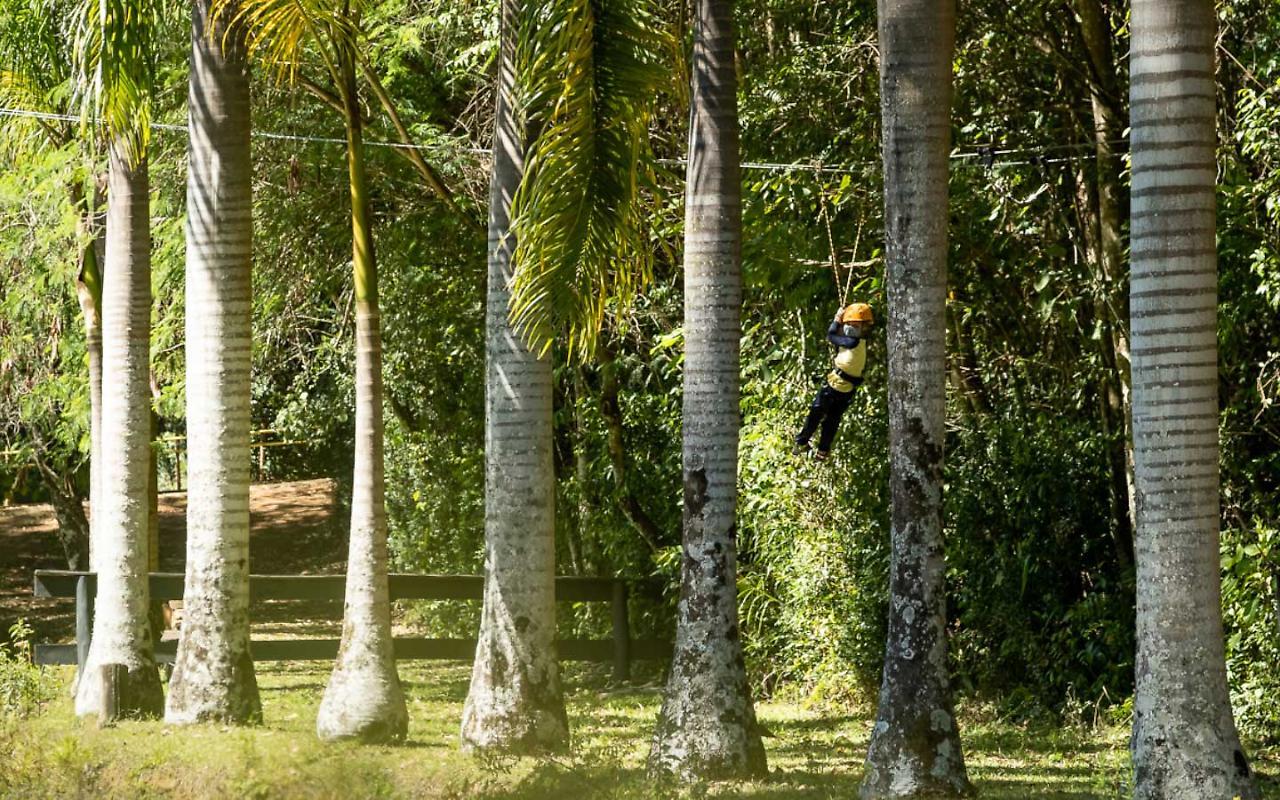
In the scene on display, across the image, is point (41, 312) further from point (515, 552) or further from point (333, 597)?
point (515, 552)

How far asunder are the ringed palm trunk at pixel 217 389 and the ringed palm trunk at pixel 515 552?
229 cm

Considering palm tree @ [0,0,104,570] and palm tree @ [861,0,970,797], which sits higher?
palm tree @ [0,0,104,570]

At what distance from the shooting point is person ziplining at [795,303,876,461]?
36.0ft

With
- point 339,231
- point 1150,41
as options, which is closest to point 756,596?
point 339,231

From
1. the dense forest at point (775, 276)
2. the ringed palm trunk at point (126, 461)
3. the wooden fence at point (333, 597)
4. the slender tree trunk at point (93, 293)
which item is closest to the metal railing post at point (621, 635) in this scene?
the wooden fence at point (333, 597)

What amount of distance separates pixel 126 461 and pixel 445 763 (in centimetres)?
465

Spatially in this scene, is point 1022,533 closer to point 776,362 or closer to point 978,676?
point 978,676

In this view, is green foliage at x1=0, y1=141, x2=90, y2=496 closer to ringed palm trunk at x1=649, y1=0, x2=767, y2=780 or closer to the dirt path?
the dirt path

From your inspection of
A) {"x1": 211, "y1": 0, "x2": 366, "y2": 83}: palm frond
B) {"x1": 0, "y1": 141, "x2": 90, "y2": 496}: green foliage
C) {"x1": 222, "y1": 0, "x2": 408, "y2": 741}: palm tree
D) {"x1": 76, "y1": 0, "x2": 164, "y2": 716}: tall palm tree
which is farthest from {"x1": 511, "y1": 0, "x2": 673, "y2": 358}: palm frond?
{"x1": 0, "y1": 141, "x2": 90, "y2": 496}: green foliage

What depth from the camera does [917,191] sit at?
353 inches

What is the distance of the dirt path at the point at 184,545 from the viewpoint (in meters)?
28.6

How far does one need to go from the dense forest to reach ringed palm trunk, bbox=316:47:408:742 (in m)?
0.06

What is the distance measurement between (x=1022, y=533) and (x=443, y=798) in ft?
18.8

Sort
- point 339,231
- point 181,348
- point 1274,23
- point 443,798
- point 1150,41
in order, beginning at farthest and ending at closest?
point 181,348, point 339,231, point 1274,23, point 443,798, point 1150,41
